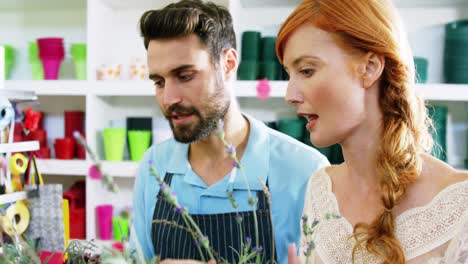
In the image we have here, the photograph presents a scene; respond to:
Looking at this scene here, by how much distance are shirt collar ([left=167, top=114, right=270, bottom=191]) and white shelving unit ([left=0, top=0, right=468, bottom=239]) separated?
2.84ft

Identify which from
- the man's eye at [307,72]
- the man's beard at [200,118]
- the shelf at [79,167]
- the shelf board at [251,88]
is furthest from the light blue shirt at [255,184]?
the shelf at [79,167]

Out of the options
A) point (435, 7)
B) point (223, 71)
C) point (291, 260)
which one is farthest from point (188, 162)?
point (435, 7)

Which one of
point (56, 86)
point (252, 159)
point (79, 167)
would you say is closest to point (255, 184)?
point (252, 159)

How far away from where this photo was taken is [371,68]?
2.84 feet

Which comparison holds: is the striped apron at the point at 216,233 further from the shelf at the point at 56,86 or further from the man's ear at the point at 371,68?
the shelf at the point at 56,86

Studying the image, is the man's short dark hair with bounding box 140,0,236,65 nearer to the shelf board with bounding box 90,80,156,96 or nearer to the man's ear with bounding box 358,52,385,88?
the man's ear with bounding box 358,52,385,88

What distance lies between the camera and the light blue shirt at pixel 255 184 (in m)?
1.25

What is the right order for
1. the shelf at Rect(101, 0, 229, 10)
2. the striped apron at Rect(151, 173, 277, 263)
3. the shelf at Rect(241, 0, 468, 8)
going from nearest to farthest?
the striped apron at Rect(151, 173, 277, 263), the shelf at Rect(241, 0, 468, 8), the shelf at Rect(101, 0, 229, 10)

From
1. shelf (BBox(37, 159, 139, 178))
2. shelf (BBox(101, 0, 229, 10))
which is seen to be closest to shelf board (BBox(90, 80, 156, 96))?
shelf (BBox(37, 159, 139, 178))

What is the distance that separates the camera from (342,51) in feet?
2.78

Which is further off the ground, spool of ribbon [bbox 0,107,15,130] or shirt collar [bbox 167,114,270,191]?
spool of ribbon [bbox 0,107,15,130]

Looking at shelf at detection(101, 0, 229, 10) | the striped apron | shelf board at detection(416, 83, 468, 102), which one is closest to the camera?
the striped apron

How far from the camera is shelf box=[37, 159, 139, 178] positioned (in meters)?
2.38

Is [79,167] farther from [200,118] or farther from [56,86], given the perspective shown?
[200,118]
